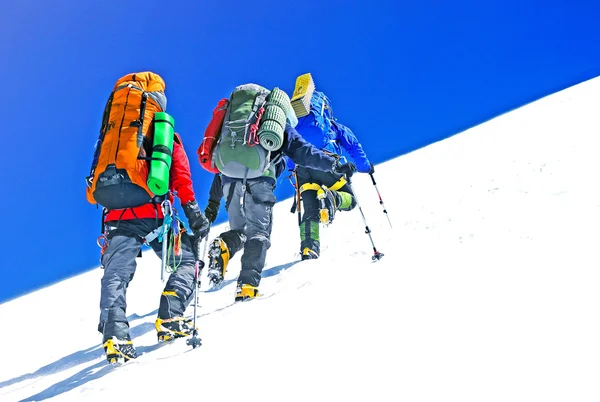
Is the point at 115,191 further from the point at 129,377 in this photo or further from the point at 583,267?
the point at 583,267

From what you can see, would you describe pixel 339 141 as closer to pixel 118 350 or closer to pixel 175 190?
pixel 175 190

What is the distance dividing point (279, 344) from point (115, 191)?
2.64m

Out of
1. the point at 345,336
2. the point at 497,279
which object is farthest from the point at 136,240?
the point at 497,279

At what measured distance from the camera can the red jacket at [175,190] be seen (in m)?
5.26

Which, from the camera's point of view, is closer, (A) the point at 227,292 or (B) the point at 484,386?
(B) the point at 484,386

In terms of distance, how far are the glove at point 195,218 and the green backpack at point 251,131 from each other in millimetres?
985

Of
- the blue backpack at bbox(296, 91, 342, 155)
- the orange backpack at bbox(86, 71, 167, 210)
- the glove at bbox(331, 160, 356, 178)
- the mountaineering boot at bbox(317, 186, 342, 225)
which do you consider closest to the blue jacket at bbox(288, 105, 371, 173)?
the blue backpack at bbox(296, 91, 342, 155)

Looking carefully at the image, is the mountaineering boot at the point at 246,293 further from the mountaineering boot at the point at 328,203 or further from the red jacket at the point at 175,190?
the mountaineering boot at the point at 328,203

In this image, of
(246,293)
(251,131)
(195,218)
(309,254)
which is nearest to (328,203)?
(309,254)

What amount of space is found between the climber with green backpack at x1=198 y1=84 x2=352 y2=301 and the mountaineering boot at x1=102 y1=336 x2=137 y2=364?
1.53 m

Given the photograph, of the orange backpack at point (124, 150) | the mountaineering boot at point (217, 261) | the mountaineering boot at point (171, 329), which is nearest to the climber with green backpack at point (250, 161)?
the mountaineering boot at point (217, 261)

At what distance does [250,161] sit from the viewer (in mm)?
6000

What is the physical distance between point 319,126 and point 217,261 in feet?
11.5

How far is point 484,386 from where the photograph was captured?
233cm
